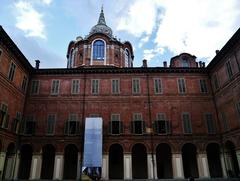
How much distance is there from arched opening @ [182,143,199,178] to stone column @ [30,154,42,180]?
16.7 metres

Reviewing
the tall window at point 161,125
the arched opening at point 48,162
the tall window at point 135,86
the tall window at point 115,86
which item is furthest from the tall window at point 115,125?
the arched opening at point 48,162

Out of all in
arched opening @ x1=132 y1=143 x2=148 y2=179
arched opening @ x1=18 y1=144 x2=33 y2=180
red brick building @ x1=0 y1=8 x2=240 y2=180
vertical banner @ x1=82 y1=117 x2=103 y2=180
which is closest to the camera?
vertical banner @ x1=82 y1=117 x2=103 y2=180

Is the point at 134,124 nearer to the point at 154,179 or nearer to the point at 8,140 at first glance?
the point at 154,179

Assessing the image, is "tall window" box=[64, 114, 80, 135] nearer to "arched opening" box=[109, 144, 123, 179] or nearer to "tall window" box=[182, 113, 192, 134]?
"arched opening" box=[109, 144, 123, 179]

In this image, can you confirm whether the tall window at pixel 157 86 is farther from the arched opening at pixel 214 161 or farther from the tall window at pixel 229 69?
the arched opening at pixel 214 161

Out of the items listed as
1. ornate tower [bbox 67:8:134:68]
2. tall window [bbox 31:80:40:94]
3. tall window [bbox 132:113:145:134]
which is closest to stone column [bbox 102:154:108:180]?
tall window [bbox 132:113:145:134]

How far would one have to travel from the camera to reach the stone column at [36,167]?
21.7 metres

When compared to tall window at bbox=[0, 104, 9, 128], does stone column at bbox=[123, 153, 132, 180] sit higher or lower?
lower

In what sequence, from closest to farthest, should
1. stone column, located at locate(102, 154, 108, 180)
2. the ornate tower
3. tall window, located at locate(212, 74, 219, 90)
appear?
1. stone column, located at locate(102, 154, 108, 180)
2. tall window, located at locate(212, 74, 219, 90)
3. the ornate tower

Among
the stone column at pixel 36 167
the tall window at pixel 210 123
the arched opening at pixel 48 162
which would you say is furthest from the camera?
the arched opening at pixel 48 162

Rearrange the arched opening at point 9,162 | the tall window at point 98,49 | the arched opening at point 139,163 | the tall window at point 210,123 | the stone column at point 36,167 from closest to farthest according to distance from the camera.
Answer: the arched opening at point 9,162
the stone column at point 36,167
the tall window at point 210,123
the arched opening at point 139,163
the tall window at point 98,49

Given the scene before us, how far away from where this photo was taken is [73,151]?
26.1 m

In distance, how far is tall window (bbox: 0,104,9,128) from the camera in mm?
19484

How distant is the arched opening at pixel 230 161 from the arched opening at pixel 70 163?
55.9ft
